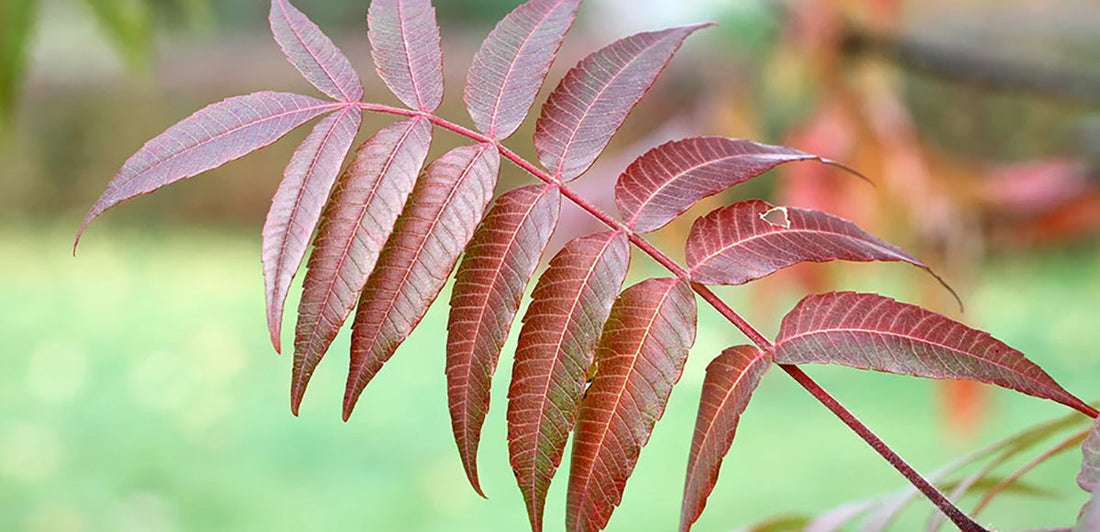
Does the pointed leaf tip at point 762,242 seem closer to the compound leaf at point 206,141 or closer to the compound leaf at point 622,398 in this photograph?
the compound leaf at point 622,398

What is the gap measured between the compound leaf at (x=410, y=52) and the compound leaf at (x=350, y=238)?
30mm

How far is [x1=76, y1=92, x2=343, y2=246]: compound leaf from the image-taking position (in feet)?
1.06

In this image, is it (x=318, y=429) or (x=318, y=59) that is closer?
(x=318, y=59)

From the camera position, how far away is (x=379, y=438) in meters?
2.71

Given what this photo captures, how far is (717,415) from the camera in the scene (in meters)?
0.33

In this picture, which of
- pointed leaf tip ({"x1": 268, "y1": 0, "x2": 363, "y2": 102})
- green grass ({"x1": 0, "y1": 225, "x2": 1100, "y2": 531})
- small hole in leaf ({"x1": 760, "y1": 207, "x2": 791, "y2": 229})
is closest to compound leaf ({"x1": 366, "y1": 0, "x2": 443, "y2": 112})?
pointed leaf tip ({"x1": 268, "y1": 0, "x2": 363, "y2": 102})

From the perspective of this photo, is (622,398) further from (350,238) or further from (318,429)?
(318,429)

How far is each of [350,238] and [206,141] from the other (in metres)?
0.05

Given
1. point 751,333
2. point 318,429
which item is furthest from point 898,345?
point 318,429

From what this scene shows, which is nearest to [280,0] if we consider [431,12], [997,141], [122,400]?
[431,12]

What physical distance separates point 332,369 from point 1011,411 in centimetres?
182

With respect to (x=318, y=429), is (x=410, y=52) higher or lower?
lower

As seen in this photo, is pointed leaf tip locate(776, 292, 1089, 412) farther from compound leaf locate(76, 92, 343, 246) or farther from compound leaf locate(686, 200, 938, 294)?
compound leaf locate(76, 92, 343, 246)

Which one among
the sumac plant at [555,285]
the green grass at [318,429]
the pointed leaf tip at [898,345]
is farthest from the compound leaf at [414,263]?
the green grass at [318,429]
